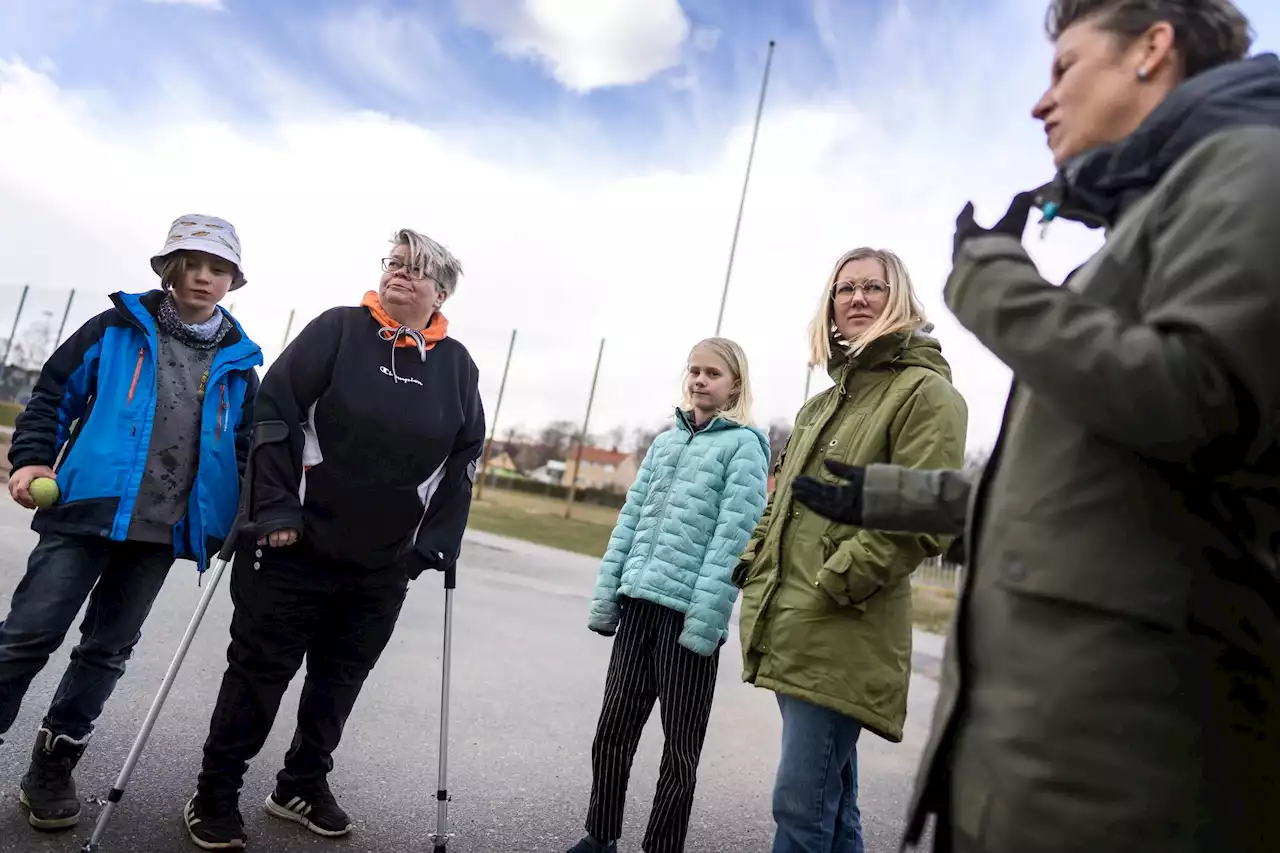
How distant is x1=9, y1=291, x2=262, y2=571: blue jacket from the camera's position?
9.98ft

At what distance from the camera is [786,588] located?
2650 millimetres

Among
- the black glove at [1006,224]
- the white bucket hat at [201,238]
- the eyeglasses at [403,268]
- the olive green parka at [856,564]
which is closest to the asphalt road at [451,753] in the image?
the olive green parka at [856,564]

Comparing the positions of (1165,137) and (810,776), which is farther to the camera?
(810,776)

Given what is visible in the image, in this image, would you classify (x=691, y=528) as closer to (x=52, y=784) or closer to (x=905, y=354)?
(x=905, y=354)

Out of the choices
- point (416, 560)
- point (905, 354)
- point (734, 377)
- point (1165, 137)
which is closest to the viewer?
point (1165, 137)

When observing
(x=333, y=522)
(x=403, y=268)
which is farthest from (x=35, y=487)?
(x=403, y=268)

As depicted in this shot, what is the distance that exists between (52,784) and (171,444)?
1223 millimetres

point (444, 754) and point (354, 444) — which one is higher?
point (354, 444)

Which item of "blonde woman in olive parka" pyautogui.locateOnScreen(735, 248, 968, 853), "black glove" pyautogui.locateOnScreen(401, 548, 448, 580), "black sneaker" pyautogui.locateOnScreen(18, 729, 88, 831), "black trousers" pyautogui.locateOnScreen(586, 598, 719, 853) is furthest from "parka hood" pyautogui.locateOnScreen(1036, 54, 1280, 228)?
"black sneaker" pyautogui.locateOnScreen(18, 729, 88, 831)

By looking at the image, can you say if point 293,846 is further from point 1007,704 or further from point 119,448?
point 1007,704

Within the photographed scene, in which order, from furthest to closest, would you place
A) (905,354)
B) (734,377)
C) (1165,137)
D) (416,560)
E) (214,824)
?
1. (734,377)
2. (416,560)
3. (214,824)
4. (905,354)
5. (1165,137)

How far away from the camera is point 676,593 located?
3242mm

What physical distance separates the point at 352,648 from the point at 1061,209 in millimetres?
2894

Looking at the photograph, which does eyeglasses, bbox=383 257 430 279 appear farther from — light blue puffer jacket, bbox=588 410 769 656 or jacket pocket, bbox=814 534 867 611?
jacket pocket, bbox=814 534 867 611
